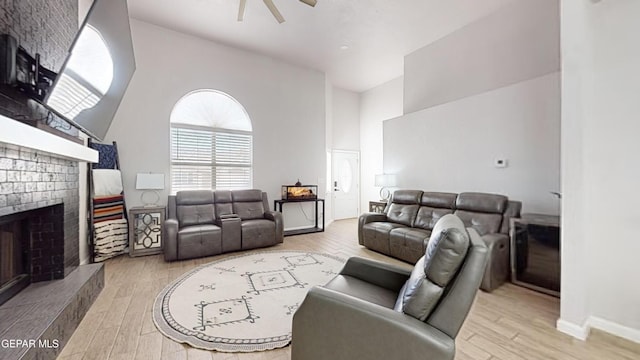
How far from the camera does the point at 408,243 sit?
3.62m

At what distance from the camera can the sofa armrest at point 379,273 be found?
1838mm

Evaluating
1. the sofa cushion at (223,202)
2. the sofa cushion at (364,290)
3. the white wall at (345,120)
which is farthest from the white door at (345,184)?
the sofa cushion at (364,290)

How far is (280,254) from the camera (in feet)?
13.3

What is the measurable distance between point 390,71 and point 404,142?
2.13 meters

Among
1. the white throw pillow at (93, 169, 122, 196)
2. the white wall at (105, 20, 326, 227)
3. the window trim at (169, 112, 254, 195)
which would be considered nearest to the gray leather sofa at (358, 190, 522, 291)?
the white wall at (105, 20, 326, 227)

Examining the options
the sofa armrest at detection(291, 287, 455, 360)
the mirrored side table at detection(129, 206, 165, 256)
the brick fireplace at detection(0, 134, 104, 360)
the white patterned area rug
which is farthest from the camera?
the mirrored side table at detection(129, 206, 165, 256)

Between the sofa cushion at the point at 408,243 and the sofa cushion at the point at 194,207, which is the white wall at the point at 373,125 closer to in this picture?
the sofa cushion at the point at 408,243

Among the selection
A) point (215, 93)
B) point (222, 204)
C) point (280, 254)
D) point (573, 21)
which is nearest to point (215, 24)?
point (215, 93)

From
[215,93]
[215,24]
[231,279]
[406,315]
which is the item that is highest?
[215,24]

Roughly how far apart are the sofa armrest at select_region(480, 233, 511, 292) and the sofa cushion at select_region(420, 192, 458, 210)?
87 centimetres

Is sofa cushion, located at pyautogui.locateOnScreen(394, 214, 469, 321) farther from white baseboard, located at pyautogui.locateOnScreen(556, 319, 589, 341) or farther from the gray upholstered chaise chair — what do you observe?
white baseboard, located at pyautogui.locateOnScreen(556, 319, 589, 341)

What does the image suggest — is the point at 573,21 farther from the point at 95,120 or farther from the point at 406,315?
the point at 95,120

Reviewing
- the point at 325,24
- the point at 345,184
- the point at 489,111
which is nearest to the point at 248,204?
the point at 325,24

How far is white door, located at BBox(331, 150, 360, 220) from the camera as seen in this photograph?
7504 millimetres
